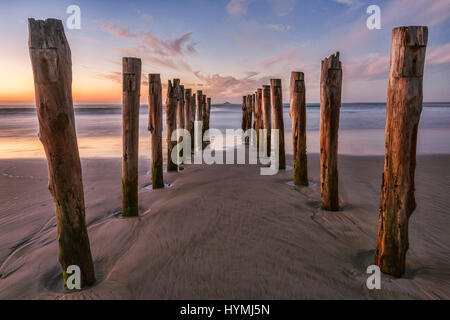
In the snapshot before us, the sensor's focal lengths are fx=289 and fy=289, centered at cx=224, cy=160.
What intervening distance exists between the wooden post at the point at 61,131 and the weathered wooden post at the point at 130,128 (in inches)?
73.5

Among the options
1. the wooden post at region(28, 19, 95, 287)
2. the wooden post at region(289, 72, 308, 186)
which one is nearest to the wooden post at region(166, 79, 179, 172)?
the wooden post at region(289, 72, 308, 186)

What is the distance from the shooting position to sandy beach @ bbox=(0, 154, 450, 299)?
2.65m

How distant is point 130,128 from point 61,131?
2013 mm

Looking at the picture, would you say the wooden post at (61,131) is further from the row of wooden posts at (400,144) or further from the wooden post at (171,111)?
the wooden post at (171,111)

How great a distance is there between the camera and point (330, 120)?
4285mm

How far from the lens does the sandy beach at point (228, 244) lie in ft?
8.68

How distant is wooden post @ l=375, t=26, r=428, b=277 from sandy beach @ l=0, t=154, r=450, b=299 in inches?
12.0

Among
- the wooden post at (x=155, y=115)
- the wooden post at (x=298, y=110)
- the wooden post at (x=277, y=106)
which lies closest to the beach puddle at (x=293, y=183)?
the wooden post at (x=298, y=110)

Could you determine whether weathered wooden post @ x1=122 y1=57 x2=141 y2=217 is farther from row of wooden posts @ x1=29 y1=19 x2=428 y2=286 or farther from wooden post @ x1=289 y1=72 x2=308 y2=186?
wooden post @ x1=289 y1=72 x2=308 y2=186

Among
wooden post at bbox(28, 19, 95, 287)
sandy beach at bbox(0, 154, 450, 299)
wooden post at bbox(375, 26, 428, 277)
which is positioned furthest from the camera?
sandy beach at bbox(0, 154, 450, 299)

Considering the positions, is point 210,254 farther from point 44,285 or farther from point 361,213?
point 361,213

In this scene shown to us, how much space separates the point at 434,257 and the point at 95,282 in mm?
3620

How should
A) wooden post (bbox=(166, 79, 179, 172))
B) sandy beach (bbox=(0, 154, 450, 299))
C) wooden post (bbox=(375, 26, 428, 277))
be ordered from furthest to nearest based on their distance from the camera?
wooden post (bbox=(166, 79, 179, 172)) < sandy beach (bbox=(0, 154, 450, 299)) < wooden post (bbox=(375, 26, 428, 277))
